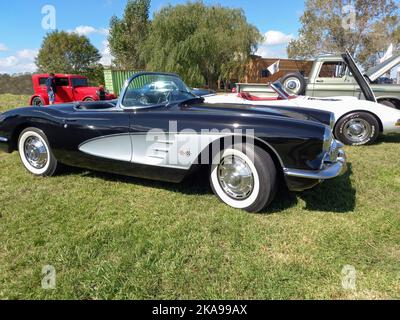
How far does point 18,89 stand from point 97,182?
26.8 meters

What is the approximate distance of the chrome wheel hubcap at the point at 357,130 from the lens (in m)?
5.62

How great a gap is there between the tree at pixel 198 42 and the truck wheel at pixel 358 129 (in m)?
18.2

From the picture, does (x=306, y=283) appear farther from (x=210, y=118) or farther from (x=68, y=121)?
(x=68, y=121)

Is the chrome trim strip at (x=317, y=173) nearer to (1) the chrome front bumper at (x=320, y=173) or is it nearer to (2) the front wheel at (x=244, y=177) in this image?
(1) the chrome front bumper at (x=320, y=173)

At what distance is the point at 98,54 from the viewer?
1594 inches

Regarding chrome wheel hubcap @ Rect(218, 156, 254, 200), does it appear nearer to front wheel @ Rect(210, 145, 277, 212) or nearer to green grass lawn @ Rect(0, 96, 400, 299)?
front wheel @ Rect(210, 145, 277, 212)

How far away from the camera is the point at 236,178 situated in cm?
283

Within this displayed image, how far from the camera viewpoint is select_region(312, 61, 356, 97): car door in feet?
24.1

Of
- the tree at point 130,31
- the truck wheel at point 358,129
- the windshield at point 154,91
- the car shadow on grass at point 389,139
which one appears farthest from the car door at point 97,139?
the tree at point 130,31

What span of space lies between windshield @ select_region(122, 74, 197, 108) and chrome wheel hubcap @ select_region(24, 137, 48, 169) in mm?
1379

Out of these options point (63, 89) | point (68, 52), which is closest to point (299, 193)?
point (63, 89)

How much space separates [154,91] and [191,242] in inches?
75.9

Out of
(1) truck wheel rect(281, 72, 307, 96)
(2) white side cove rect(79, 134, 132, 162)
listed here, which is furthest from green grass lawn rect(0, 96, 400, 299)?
(1) truck wheel rect(281, 72, 307, 96)

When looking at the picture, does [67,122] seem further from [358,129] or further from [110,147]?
[358,129]
